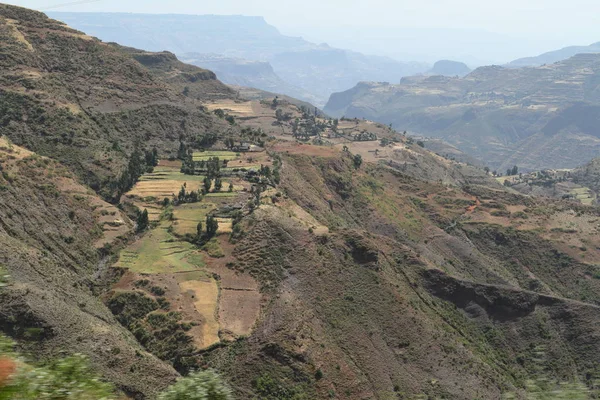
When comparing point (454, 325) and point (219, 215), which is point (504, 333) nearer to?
point (454, 325)

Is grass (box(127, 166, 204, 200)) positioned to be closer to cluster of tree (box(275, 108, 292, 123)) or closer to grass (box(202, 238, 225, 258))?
grass (box(202, 238, 225, 258))

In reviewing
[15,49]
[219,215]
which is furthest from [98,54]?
[219,215]

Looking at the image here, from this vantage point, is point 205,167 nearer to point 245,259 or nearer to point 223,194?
point 223,194

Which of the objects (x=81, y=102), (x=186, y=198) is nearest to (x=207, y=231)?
(x=186, y=198)

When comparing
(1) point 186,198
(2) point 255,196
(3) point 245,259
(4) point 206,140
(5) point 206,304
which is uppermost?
(4) point 206,140

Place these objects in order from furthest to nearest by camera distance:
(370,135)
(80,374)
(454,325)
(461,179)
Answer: (370,135) < (461,179) < (454,325) < (80,374)

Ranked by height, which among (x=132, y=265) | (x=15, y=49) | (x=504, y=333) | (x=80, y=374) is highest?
(x=15, y=49)
